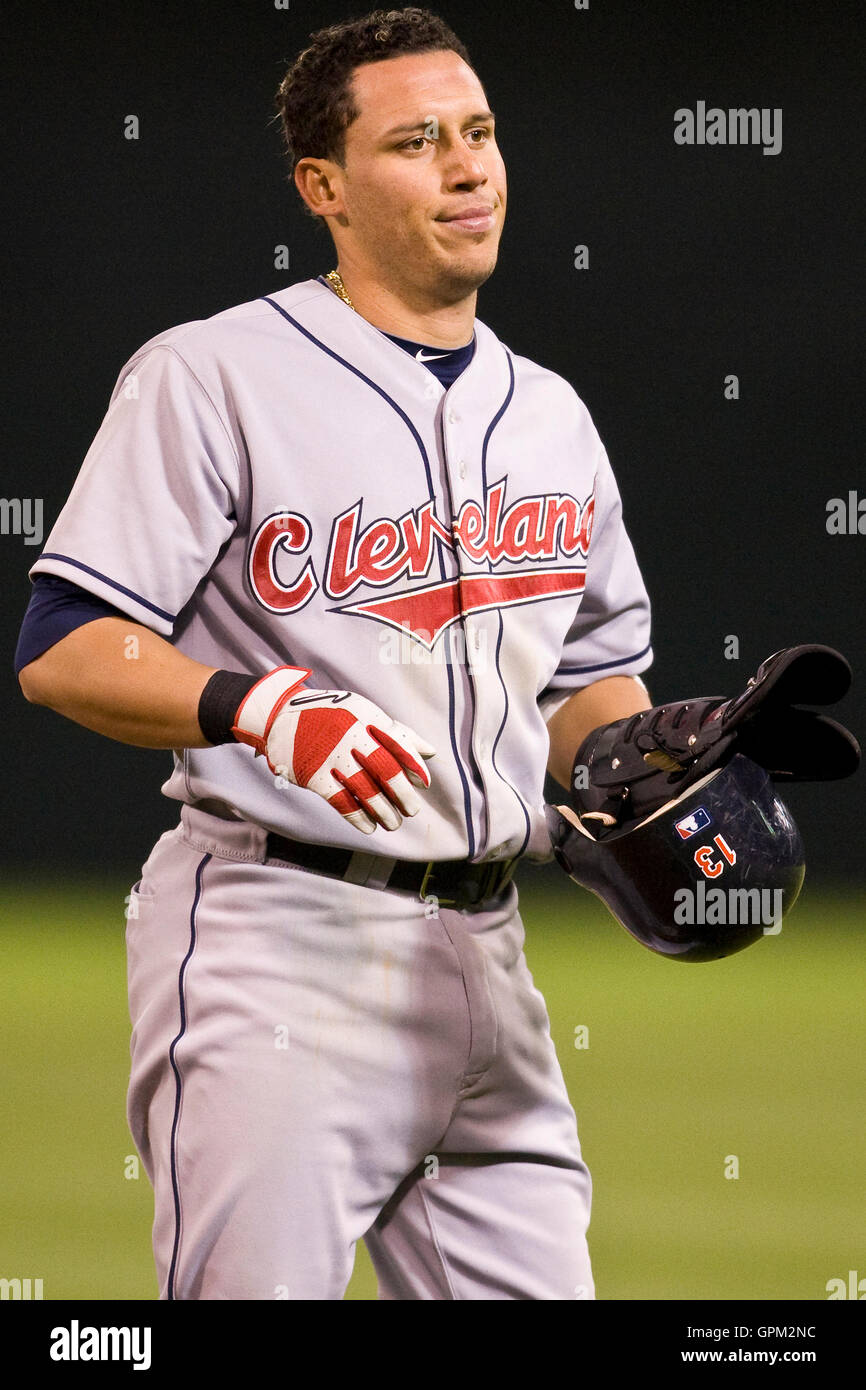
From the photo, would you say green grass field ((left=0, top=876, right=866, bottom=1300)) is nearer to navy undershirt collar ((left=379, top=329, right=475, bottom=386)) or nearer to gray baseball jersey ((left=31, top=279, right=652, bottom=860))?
gray baseball jersey ((left=31, top=279, right=652, bottom=860))

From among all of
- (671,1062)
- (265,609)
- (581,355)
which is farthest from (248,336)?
(581,355)

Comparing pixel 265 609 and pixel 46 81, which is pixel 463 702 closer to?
pixel 265 609

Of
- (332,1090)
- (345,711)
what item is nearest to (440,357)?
(345,711)

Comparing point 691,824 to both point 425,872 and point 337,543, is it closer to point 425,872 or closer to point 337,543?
point 425,872

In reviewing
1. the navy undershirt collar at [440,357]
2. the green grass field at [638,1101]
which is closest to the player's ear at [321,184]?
the navy undershirt collar at [440,357]

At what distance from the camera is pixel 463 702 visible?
1.74 m

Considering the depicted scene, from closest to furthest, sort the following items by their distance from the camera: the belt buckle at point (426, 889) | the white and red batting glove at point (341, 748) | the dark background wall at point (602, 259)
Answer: the white and red batting glove at point (341, 748)
the belt buckle at point (426, 889)
the dark background wall at point (602, 259)

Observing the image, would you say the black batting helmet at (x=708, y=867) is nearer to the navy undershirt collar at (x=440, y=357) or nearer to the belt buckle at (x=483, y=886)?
the belt buckle at (x=483, y=886)

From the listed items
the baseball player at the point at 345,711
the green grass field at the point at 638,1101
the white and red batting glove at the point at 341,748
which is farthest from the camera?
the green grass field at the point at 638,1101

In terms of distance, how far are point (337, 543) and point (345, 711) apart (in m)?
0.24

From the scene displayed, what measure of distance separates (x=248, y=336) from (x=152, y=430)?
160mm

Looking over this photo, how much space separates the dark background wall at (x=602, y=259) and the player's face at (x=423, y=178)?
400cm

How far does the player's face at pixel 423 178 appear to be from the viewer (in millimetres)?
1746

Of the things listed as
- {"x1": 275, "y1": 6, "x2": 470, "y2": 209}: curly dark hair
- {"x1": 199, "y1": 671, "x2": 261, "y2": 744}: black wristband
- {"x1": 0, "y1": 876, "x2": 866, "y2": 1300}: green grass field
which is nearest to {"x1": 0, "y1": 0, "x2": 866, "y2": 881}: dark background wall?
{"x1": 0, "y1": 876, "x2": 866, "y2": 1300}: green grass field
